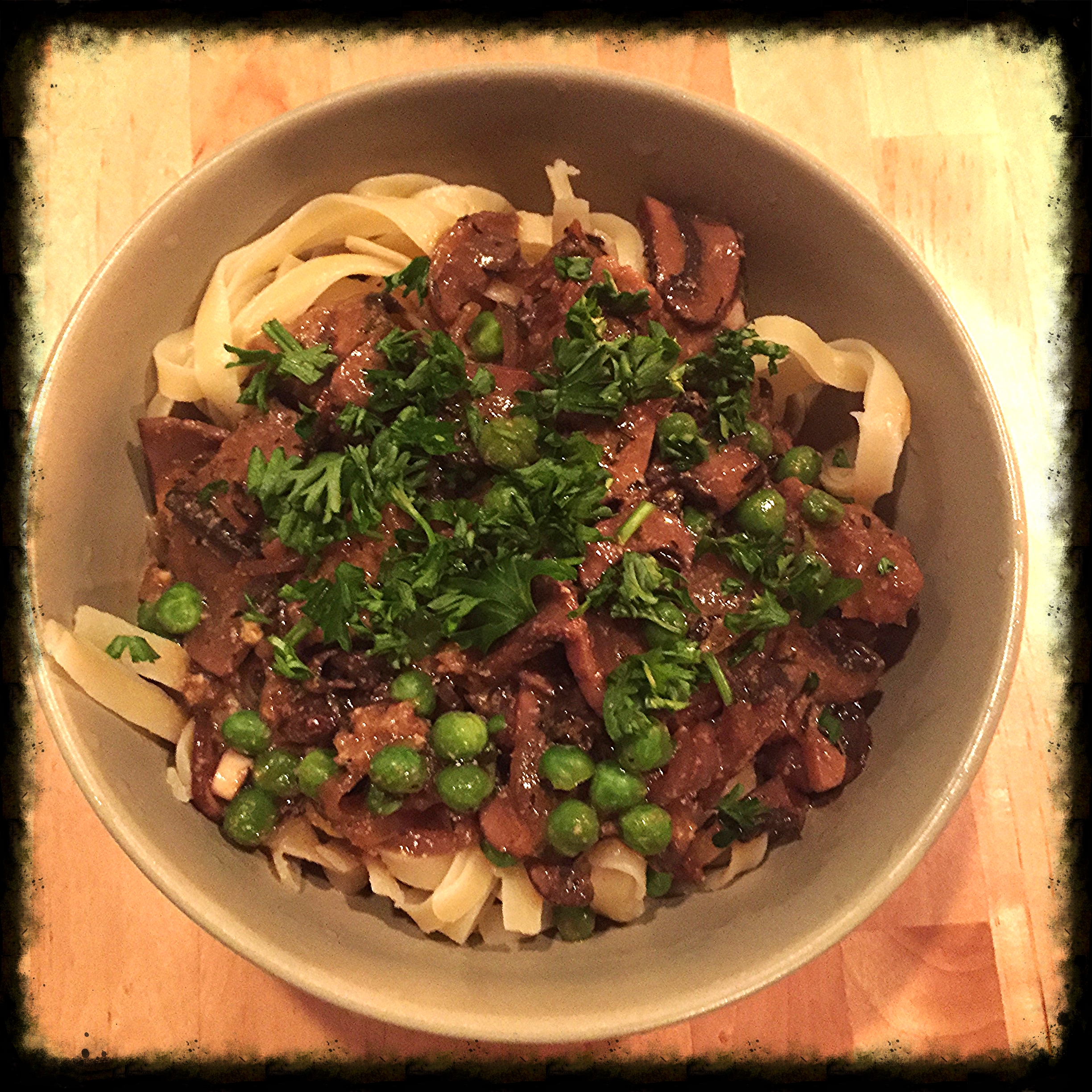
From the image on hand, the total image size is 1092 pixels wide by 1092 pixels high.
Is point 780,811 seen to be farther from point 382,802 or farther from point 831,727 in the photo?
point 382,802

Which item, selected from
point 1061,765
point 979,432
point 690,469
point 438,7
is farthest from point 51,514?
point 1061,765

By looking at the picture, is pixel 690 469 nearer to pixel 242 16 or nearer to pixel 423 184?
pixel 423 184

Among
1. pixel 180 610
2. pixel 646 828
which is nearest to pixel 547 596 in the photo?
pixel 646 828

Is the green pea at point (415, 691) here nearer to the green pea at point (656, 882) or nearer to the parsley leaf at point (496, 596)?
the parsley leaf at point (496, 596)

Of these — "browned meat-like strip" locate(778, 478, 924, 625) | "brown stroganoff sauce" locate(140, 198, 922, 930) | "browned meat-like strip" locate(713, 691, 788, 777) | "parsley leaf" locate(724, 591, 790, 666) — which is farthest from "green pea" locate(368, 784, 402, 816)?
"browned meat-like strip" locate(778, 478, 924, 625)

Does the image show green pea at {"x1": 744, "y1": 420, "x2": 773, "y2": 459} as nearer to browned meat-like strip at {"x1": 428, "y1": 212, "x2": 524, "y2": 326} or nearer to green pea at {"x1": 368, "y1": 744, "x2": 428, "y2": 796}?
browned meat-like strip at {"x1": 428, "y1": 212, "x2": 524, "y2": 326}
